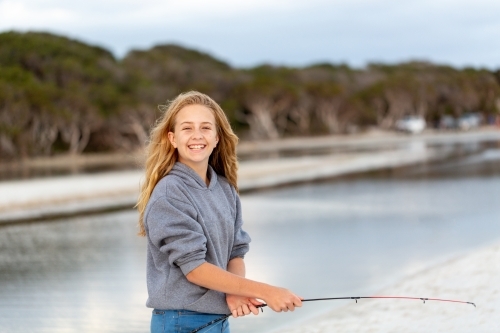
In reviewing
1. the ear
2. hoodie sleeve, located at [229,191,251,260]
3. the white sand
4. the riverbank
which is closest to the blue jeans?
hoodie sleeve, located at [229,191,251,260]

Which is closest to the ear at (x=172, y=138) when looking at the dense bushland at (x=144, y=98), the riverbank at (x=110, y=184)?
the riverbank at (x=110, y=184)

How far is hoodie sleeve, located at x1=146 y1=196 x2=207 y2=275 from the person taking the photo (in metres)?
2.43

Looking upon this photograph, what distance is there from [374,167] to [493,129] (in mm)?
45792

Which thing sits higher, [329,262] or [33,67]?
[33,67]

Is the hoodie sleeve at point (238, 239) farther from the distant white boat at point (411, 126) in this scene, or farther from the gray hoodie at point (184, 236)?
the distant white boat at point (411, 126)

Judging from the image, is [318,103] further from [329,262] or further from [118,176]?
[329,262]

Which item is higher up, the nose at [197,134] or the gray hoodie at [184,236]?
the nose at [197,134]

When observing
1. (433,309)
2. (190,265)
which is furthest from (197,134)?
(433,309)

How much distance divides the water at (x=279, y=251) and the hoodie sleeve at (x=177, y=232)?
14.7 ft

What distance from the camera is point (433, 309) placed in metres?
6.66

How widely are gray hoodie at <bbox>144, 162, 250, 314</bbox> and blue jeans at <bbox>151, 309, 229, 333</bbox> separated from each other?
Answer: 0.08 feet

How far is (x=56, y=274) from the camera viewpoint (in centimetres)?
1000

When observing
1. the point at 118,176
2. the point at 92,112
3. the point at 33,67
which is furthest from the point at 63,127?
the point at 118,176

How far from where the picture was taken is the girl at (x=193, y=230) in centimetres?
244
